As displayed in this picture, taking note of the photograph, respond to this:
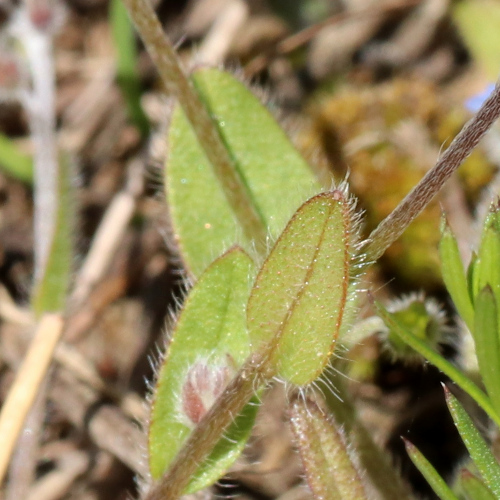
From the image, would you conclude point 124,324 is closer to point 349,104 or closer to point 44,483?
point 44,483

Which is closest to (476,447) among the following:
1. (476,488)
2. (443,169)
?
(476,488)

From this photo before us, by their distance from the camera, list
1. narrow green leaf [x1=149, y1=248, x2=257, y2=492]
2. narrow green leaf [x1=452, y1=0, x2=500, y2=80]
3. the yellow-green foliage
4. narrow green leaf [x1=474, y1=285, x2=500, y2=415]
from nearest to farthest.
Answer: narrow green leaf [x1=474, y1=285, x2=500, y2=415]
narrow green leaf [x1=149, y1=248, x2=257, y2=492]
the yellow-green foliage
narrow green leaf [x1=452, y1=0, x2=500, y2=80]

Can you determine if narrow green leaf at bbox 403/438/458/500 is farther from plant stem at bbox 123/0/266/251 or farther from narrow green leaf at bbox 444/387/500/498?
plant stem at bbox 123/0/266/251

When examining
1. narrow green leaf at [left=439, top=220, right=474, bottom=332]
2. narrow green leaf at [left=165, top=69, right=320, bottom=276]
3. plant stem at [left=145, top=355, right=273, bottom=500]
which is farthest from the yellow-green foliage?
plant stem at [left=145, top=355, right=273, bottom=500]

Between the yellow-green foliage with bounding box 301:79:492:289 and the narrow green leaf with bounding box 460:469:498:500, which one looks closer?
the narrow green leaf with bounding box 460:469:498:500

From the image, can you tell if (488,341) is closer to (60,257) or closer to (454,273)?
(454,273)

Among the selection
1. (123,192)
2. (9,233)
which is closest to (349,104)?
(123,192)
